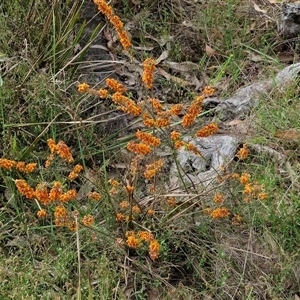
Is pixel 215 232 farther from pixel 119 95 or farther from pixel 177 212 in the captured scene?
pixel 119 95

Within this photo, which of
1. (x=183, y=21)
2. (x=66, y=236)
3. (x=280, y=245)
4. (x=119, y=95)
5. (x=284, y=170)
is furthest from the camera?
(x=183, y=21)

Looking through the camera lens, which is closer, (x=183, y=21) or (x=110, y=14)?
(x=110, y=14)

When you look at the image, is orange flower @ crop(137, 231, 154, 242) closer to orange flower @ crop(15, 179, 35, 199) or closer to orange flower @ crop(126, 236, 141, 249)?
orange flower @ crop(126, 236, 141, 249)

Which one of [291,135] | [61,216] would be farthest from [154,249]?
[291,135]

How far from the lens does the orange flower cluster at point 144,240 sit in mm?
2525

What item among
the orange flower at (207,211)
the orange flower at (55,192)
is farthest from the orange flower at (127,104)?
the orange flower at (207,211)

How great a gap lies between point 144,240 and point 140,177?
54cm

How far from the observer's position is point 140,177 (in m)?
3.17

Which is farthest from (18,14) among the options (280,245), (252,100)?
(280,245)

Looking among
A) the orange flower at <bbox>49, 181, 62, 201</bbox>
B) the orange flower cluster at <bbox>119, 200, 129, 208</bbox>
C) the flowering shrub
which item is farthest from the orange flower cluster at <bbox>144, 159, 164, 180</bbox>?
the orange flower at <bbox>49, 181, 62, 201</bbox>

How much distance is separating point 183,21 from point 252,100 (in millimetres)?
950

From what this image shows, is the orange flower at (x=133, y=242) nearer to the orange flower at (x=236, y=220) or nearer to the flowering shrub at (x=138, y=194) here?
the flowering shrub at (x=138, y=194)

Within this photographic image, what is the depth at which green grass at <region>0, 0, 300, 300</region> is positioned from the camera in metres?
2.67

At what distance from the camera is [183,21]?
14.1ft
